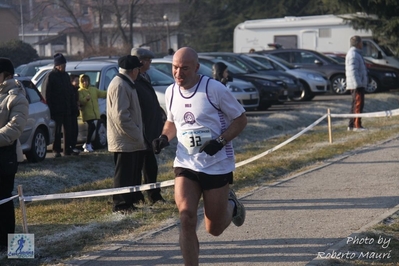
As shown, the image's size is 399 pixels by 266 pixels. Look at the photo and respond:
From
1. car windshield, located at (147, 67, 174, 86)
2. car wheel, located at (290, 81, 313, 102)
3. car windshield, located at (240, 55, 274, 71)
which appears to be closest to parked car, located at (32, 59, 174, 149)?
car windshield, located at (147, 67, 174, 86)

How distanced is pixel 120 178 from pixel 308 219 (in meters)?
2.16

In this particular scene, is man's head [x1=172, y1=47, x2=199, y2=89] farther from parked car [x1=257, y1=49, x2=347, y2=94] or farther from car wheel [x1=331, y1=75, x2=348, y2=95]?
car wheel [x1=331, y1=75, x2=348, y2=95]

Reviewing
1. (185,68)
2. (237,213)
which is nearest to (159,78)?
(237,213)

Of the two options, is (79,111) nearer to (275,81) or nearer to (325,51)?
(275,81)

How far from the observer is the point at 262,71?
85.5ft

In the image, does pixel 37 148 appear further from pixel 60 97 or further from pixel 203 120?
pixel 203 120

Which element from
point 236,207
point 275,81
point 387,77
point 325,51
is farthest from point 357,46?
point 325,51

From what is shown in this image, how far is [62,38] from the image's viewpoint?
135ft

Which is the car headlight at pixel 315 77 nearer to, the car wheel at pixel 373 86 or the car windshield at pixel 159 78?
the car wheel at pixel 373 86

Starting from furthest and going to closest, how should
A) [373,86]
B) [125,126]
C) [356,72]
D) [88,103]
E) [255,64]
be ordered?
1. [373,86]
2. [255,64]
3. [356,72]
4. [88,103]
5. [125,126]

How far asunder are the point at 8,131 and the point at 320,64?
2334 cm

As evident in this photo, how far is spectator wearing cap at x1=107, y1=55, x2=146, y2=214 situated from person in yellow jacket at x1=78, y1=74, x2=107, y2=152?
5512 millimetres

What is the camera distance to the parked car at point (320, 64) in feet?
97.3

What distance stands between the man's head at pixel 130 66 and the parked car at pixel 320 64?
20.9 meters
